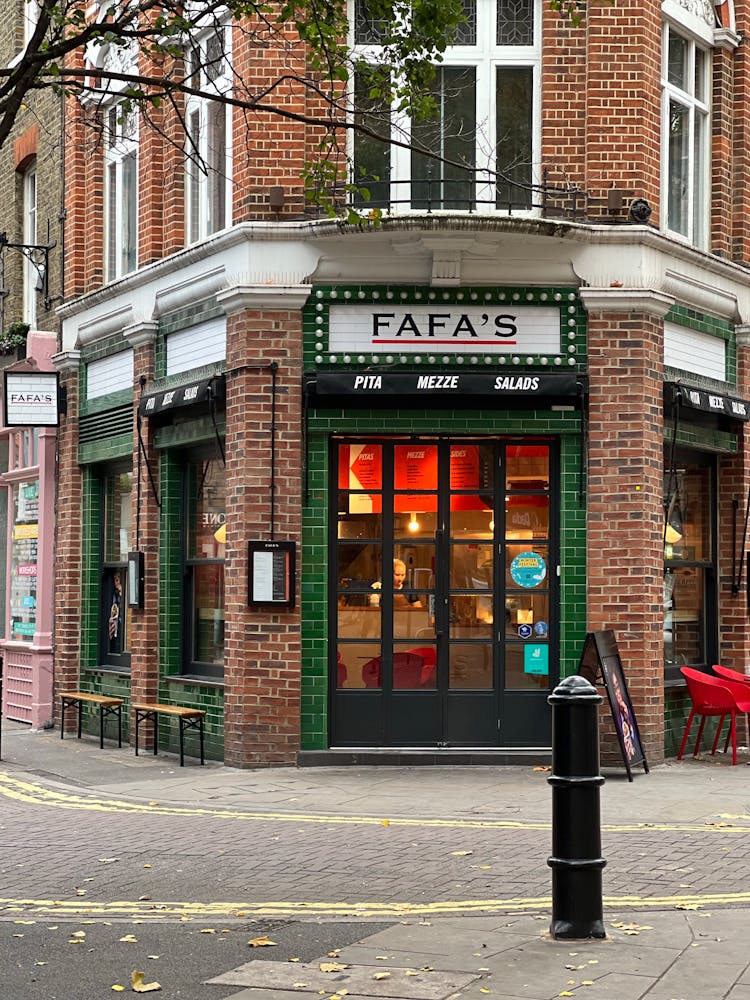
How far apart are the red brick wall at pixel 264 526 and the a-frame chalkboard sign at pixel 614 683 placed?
2.63 meters

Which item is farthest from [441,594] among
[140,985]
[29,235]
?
[29,235]

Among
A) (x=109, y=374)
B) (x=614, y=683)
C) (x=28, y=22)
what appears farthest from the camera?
(x=28, y=22)

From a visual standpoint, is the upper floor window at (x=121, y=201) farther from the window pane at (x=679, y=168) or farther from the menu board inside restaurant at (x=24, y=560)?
the window pane at (x=679, y=168)

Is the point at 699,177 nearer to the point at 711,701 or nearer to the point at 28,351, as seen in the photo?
the point at 711,701

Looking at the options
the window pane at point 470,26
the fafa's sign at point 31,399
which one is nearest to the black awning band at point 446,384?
the window pane at point 470,26

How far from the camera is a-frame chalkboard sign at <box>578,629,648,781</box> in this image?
12.4 metres

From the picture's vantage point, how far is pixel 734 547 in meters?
14.9

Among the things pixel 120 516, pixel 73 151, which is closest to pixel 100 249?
pixel 73 151

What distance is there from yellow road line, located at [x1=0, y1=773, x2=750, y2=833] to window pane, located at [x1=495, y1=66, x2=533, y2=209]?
5.92 m

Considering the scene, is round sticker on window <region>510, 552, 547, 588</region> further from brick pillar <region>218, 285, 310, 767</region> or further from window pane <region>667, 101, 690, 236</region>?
window pane <region>667, 101, 690, 236</region>

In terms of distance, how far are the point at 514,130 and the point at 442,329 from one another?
201cm

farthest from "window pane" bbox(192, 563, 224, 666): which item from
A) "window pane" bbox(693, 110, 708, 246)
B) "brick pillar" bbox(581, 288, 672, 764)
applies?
"window pane" bbox(693, 110, 708, 246)

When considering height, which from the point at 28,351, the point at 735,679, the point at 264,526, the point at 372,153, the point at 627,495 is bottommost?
the point at 735,679

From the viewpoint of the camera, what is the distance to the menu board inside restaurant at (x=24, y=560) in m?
19.0
